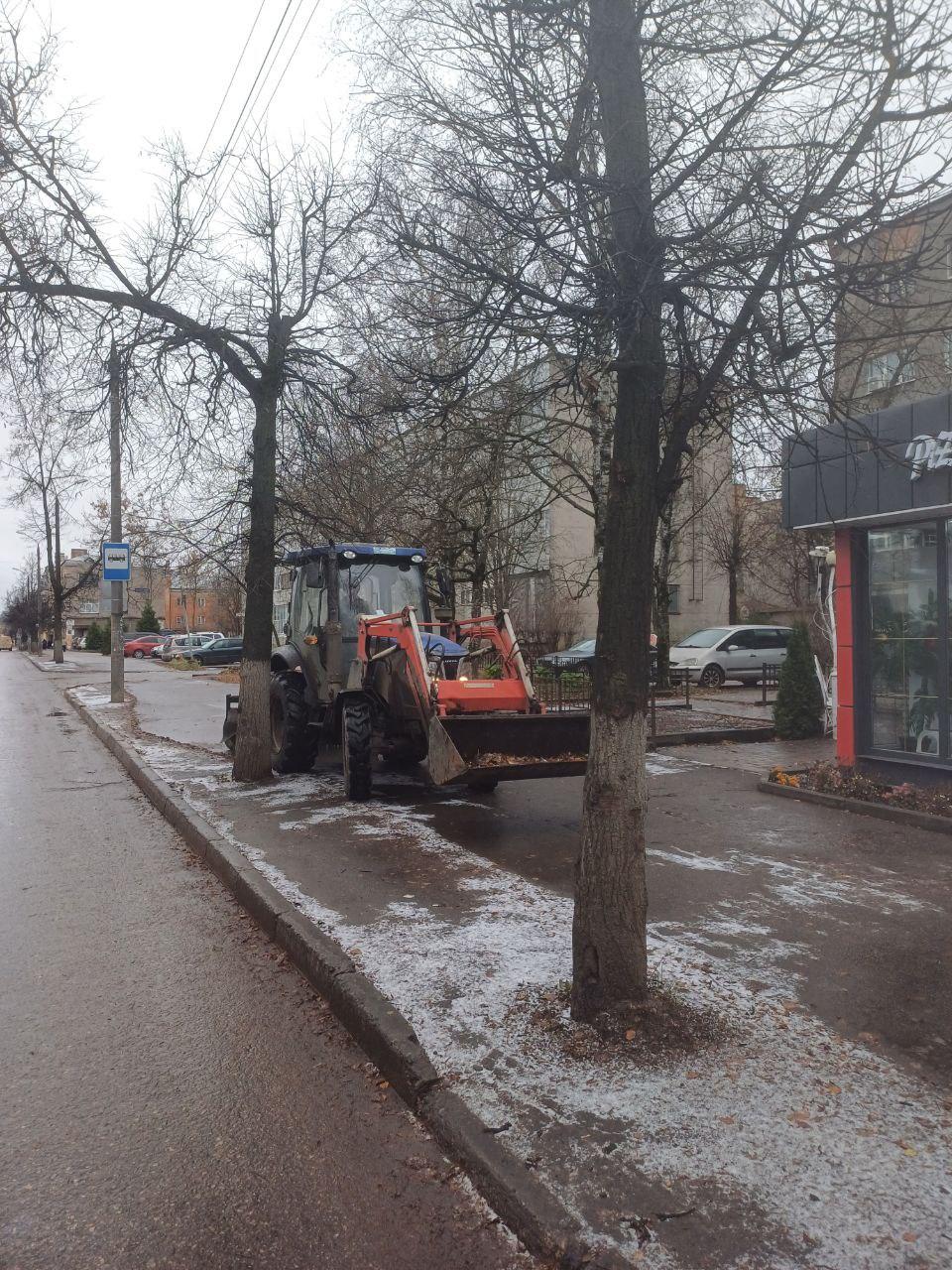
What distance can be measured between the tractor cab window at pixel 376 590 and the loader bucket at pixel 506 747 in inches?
103

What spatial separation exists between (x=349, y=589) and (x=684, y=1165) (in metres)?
8.44

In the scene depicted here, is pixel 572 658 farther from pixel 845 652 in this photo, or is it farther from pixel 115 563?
pixel 845 652

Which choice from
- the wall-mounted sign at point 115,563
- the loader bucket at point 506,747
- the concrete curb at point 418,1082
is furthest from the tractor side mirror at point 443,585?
the wall-mounted sign at point 115,563

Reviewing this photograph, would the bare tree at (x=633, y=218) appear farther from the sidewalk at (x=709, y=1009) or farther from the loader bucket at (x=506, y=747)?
the loader bucket at (x=506, y=747)

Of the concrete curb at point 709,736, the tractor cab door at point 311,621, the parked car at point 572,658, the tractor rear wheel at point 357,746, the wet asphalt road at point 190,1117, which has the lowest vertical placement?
the wet asphalt road at point 190,1117

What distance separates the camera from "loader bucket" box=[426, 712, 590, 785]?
26.9 ft

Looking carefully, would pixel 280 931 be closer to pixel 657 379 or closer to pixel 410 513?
pixel 657 379

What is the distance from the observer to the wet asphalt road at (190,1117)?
2965mm

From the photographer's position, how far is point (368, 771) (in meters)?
9.90

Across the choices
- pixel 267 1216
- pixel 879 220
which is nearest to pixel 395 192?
pixel 879 220

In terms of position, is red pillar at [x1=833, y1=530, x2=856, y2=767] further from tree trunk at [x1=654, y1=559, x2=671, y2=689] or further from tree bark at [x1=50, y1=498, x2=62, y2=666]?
tree bark at [x1=50, y1=498, x2=62, y2=666]

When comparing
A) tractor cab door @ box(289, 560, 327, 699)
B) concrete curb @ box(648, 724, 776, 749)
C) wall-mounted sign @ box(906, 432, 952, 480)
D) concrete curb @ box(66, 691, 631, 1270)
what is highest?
wall-mounted sign @ box(906, 432, 952, 480)

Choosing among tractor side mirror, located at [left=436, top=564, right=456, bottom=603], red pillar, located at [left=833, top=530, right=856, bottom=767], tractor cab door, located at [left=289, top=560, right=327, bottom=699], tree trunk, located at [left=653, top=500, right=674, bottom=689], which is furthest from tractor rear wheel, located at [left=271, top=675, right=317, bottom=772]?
tree trunk, located at [left=653, top=500, right=674, bottom=689]

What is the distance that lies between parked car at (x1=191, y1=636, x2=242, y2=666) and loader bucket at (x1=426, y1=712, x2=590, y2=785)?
40629 millimetres
